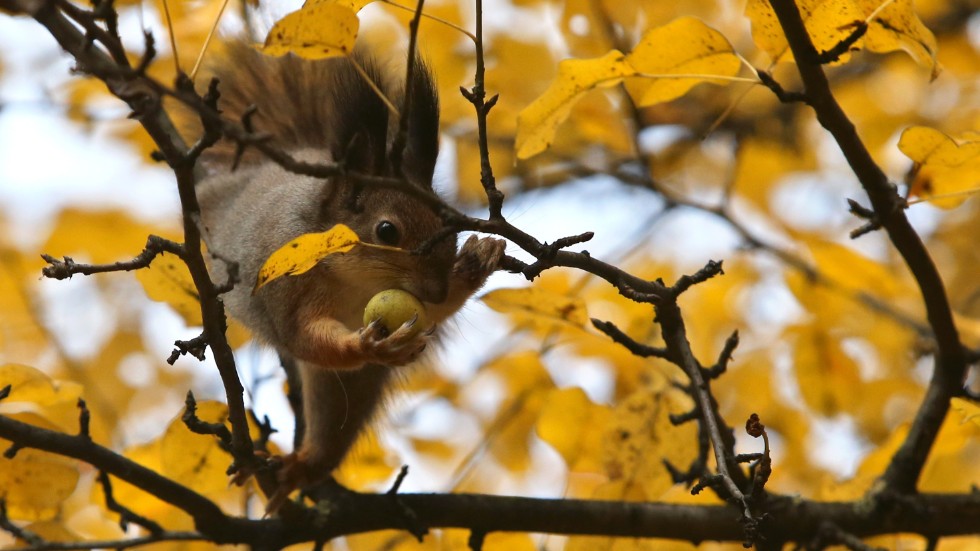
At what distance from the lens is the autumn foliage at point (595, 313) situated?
188 cm

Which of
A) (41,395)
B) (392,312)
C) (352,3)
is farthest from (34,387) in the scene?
(352,3)

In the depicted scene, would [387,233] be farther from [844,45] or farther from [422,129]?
[844,45]

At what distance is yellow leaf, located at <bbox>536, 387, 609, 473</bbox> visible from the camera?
8.98ft

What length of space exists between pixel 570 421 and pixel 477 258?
0.52m

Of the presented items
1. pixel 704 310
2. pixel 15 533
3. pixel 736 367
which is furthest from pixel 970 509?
pixel 15 533

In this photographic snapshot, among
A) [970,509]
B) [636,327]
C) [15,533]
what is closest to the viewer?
[15,533]

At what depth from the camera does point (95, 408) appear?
3.85 meters

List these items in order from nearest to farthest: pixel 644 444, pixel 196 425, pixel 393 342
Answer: pixel 196 425
pixel 393 342
pixel 644 444

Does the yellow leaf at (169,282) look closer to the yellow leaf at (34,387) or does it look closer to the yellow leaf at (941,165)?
the yellow leaf at (34,387)

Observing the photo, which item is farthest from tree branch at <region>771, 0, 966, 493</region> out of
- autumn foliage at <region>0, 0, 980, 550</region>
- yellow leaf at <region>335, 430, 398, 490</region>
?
yellow leaf at <region>335, 430, 398, 490</region>

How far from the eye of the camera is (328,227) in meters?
3.12

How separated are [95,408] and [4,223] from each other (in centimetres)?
170

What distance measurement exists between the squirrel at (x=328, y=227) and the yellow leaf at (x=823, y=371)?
116 centimetres

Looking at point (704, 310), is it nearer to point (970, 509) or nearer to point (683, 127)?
point (683, 127)
